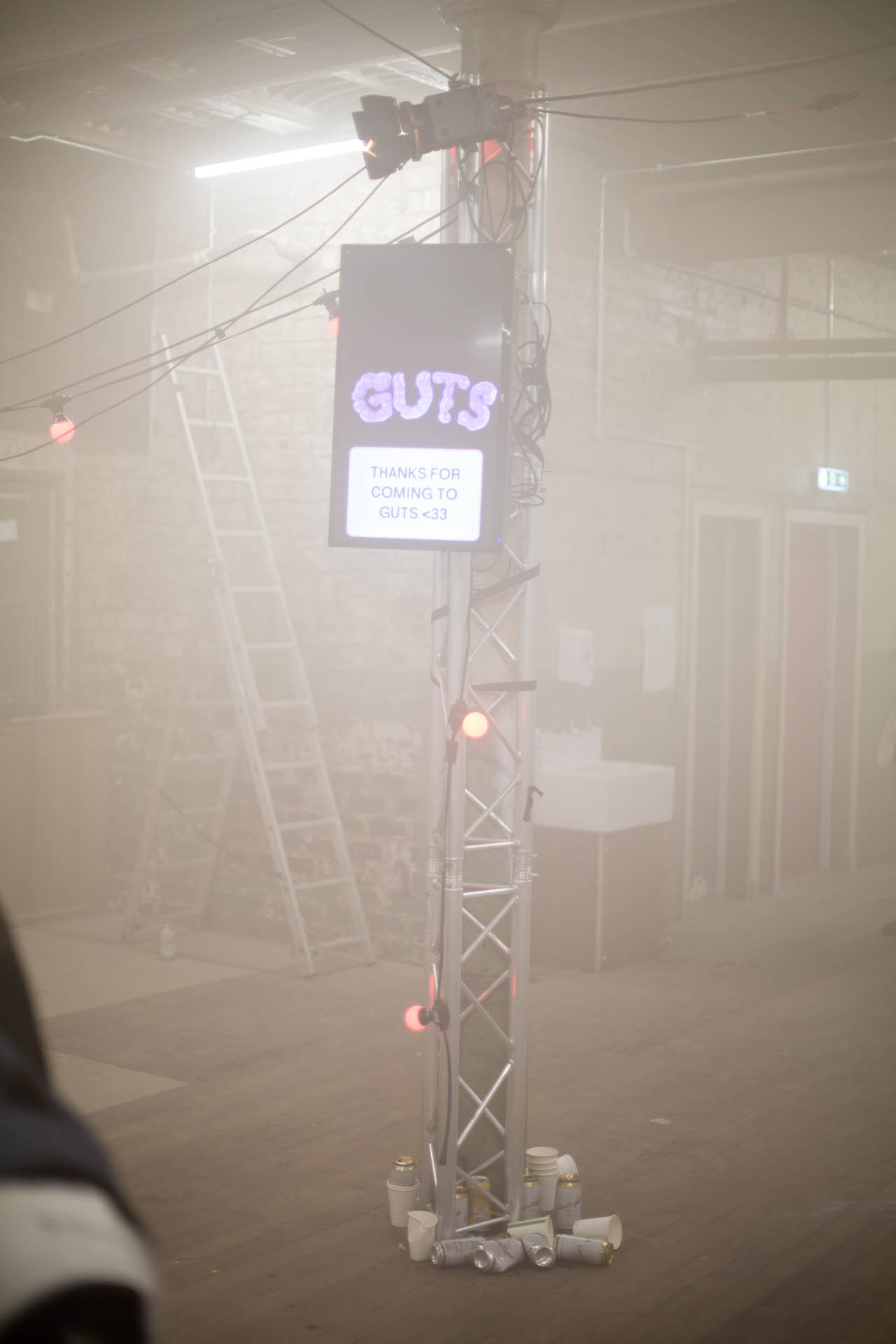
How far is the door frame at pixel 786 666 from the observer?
28.9ft

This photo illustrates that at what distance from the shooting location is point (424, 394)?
3.73 metres

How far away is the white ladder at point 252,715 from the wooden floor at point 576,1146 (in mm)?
525

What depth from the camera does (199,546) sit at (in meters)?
7.51

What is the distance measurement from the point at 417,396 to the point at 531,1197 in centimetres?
223

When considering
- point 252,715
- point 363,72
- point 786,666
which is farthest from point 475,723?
point 786,666

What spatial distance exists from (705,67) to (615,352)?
1.65 m

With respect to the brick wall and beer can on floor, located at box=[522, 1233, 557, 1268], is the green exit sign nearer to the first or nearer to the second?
the brick wall

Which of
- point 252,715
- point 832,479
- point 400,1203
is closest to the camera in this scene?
point 400,1203

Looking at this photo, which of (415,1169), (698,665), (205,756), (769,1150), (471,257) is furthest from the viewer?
(698,665)

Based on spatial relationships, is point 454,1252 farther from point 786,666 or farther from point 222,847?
point 786,666

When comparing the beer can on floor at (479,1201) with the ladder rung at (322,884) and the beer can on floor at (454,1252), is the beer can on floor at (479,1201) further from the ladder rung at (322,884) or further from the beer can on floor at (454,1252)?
the ladder rung at (322,884)

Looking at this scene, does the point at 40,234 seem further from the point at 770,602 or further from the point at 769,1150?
the point at 769,1150

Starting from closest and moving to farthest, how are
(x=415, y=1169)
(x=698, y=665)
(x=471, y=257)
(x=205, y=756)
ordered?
(x=471, y=257)
(x=415, y=1169)
(x=205, y=756)
(x=698, y=665)

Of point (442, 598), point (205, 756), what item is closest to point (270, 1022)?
point (205, 756)
